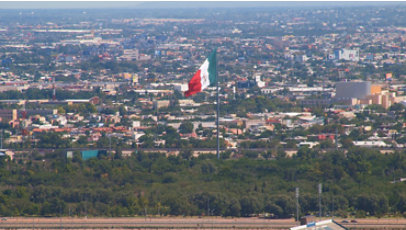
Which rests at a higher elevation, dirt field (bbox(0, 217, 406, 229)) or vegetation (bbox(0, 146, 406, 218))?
dirt field (bbox(0, 217, 406, 229))

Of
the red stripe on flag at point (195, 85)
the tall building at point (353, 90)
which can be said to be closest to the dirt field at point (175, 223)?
the red stripe on flag at point (195, 85)

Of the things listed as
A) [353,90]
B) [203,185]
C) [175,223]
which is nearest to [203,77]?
[203,185]

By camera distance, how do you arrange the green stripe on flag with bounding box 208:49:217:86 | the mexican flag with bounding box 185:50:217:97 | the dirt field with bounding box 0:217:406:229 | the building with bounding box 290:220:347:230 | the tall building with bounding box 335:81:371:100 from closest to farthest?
the building with bounding box 290:220:347:230 → the dirt field with bounding box 0:217:406:229 → the mexican flag with bounding box 185:50:217:97 → the green stripe on flag with bounding box 208:49:217:86 → the tall building with bounding box 335:81:371:100

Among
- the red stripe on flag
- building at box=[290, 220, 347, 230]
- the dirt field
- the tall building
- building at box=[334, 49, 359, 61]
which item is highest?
the red stripe on flag

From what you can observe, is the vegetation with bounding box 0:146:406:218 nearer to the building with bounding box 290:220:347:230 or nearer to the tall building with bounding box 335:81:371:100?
the building with bounding box 290:220:347:230

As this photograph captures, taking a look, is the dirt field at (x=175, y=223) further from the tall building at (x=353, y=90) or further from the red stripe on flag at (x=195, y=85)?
the tall building at (x=353, y=90)

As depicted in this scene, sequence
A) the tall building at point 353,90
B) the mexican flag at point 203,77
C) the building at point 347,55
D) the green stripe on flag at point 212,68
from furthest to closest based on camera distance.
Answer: the building at point 347,55 < the tall building at point 353,90 < the green stripe on flag at point 212,68 < the mexican flag at point 203,77

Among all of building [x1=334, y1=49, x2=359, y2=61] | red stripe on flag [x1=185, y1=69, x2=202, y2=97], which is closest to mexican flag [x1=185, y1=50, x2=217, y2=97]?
red stripe on flag [x1=185, y1=69, x2=202, y2=97]
